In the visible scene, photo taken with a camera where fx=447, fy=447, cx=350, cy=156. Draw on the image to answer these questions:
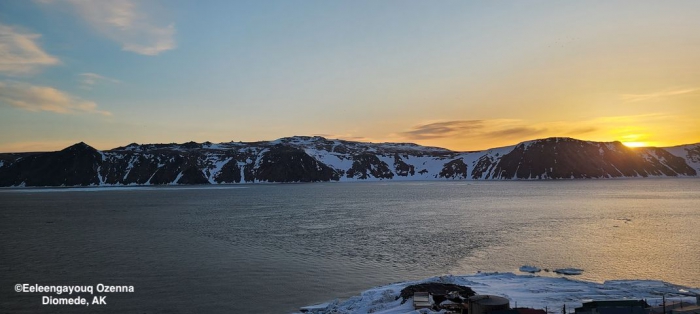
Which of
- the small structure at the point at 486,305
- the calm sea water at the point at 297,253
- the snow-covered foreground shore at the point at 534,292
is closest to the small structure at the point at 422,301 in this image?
the snow-covered foreground shore at the point at 534,292

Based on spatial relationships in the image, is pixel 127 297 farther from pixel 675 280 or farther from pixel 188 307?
pixel 675 280

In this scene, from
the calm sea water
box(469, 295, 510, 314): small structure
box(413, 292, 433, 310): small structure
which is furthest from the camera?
the calm sea water

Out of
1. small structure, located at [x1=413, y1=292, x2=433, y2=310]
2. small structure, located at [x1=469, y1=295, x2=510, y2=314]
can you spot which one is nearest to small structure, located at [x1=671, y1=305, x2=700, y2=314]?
small structure, located at [x1=469, y1=295, x2=510, y2=314]

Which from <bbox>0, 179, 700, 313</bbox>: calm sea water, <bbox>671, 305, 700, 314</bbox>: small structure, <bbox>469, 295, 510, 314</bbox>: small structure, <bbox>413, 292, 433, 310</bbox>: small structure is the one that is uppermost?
<bbox>671, 305, 700, 314</bbox>: small structure

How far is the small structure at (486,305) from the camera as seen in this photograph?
2614 cm

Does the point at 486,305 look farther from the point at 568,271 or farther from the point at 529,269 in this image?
the point at 568,271

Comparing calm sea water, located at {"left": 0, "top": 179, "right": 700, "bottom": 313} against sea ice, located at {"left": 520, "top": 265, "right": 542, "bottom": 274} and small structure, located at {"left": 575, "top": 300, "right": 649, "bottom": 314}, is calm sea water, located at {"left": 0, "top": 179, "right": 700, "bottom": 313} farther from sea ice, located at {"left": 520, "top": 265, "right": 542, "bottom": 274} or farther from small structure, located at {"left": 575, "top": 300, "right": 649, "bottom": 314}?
small structure, located at {"left": 575, "top": 300, "right": 649, "bottom": 314}

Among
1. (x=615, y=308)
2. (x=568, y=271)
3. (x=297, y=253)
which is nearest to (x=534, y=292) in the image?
(x=615, y=308)

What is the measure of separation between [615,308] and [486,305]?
682cm

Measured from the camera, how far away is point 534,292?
3456 centimetres

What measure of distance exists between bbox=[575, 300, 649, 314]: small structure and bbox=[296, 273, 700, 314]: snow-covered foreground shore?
2.68 metres

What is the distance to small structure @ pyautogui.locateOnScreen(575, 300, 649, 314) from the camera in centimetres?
2438

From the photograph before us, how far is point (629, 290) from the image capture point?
34.6 meters

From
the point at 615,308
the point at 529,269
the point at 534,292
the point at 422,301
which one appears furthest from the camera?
the point at 529,269
